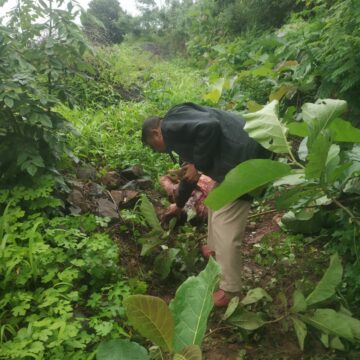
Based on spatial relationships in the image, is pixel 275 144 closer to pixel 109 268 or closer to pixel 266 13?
pixel 109 268

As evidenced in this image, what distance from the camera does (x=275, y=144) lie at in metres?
1.42

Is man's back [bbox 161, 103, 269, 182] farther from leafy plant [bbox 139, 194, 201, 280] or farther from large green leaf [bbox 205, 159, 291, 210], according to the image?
large green leaf [bbox 205, 159, 291, 210]

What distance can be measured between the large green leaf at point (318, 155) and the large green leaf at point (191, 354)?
67cm

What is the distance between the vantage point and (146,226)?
9.46ft

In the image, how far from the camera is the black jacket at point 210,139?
2.23 metres

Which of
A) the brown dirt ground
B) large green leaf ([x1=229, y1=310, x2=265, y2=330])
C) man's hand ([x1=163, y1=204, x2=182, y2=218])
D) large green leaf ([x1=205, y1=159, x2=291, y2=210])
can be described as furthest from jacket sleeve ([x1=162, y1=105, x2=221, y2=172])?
large green leaf ([x1=205, y1=159, x2=291, y2=210])

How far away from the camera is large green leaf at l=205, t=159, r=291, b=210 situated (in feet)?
3.96

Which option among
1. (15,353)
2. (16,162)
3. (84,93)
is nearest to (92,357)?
(15,353)

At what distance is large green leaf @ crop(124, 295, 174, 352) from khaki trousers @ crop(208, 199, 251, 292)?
106cm

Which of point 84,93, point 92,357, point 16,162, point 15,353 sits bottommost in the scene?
point 92,357

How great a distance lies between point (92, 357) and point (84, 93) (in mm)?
4715

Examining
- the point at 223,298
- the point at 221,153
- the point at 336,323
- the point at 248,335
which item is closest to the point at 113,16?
the point at 221,153

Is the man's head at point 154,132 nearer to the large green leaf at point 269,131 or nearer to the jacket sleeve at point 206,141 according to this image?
the jacket sleeve at point 206,141

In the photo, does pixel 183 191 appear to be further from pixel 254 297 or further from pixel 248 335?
pixel 248 335
